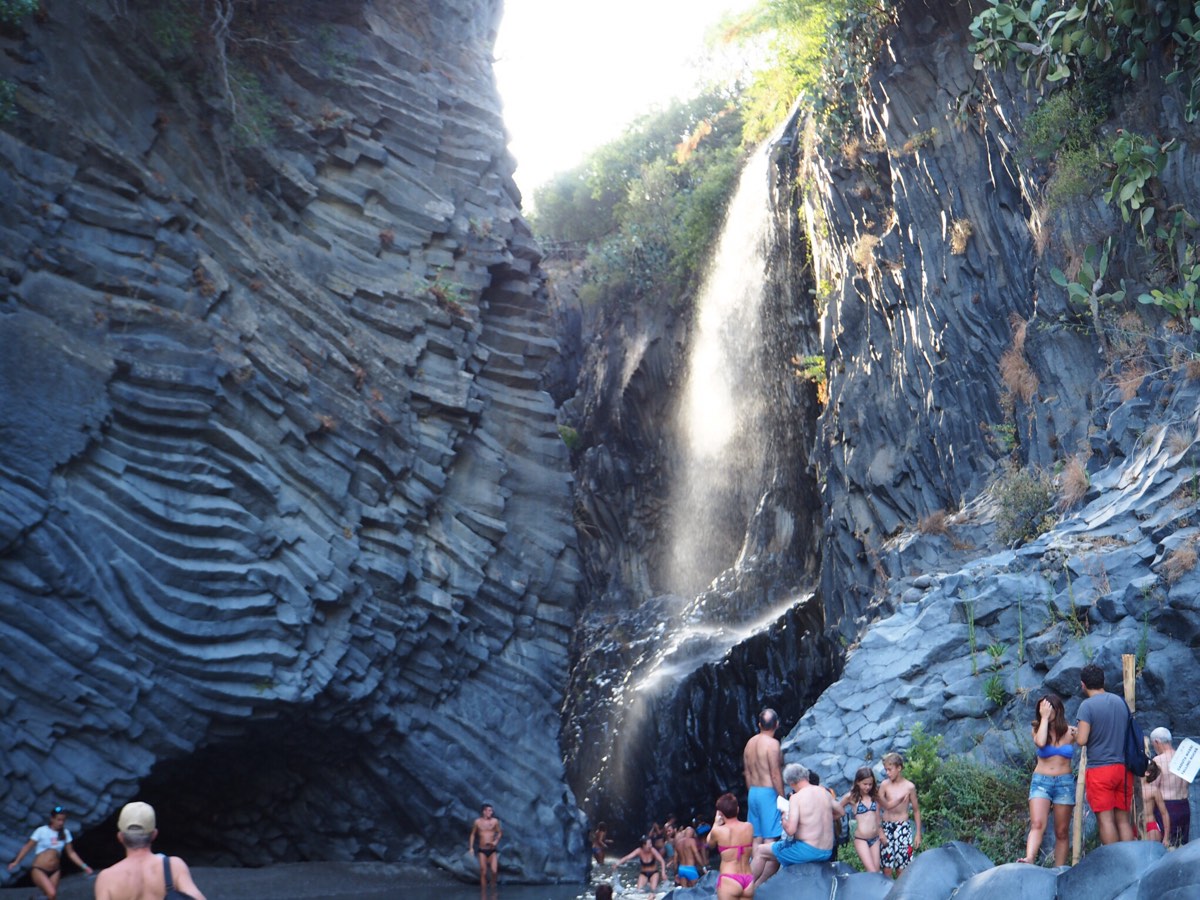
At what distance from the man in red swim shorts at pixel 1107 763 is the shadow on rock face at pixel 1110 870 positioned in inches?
89.7

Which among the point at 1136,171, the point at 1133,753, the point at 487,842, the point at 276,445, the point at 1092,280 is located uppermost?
the point at 1136,171

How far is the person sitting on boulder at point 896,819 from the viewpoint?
1059 centimetres

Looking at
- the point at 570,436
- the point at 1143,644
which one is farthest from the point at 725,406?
the point at 1143,644

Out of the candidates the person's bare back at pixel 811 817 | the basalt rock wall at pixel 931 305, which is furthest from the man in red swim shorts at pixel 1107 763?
the basalt rock wall at pixel 931 305

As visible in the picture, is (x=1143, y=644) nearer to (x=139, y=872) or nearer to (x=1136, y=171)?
(x=1136, y=171)

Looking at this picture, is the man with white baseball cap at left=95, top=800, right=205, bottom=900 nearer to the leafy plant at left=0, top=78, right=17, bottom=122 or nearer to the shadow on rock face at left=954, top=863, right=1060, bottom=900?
the shadow on rock face at left=954, top=863, right=1060, bottom=900

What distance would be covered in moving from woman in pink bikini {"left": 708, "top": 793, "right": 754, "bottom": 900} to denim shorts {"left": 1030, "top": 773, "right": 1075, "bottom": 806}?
7.66ft

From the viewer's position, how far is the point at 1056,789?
31.0 ft

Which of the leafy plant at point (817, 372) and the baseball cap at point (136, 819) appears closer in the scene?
the baseball cap at point (136, 819)

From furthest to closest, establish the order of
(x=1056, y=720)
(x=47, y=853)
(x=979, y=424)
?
1. (x=979, y=424)
2. (x=47, y=853)
3. (x=1056, y=720)

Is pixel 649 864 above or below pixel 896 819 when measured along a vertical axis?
above

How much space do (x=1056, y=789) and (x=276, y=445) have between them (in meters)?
12.2

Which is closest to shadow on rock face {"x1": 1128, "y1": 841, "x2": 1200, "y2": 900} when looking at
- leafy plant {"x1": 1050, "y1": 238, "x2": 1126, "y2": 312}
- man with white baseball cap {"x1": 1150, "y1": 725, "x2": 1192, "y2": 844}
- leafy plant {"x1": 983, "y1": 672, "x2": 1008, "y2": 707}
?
man with white baseball cap {"x1": 1150, "y1": 725, "x2": 1192, "y2": 844}

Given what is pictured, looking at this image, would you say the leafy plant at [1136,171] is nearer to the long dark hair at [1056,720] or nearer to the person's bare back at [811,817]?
the long dark hair at [1056,720]
